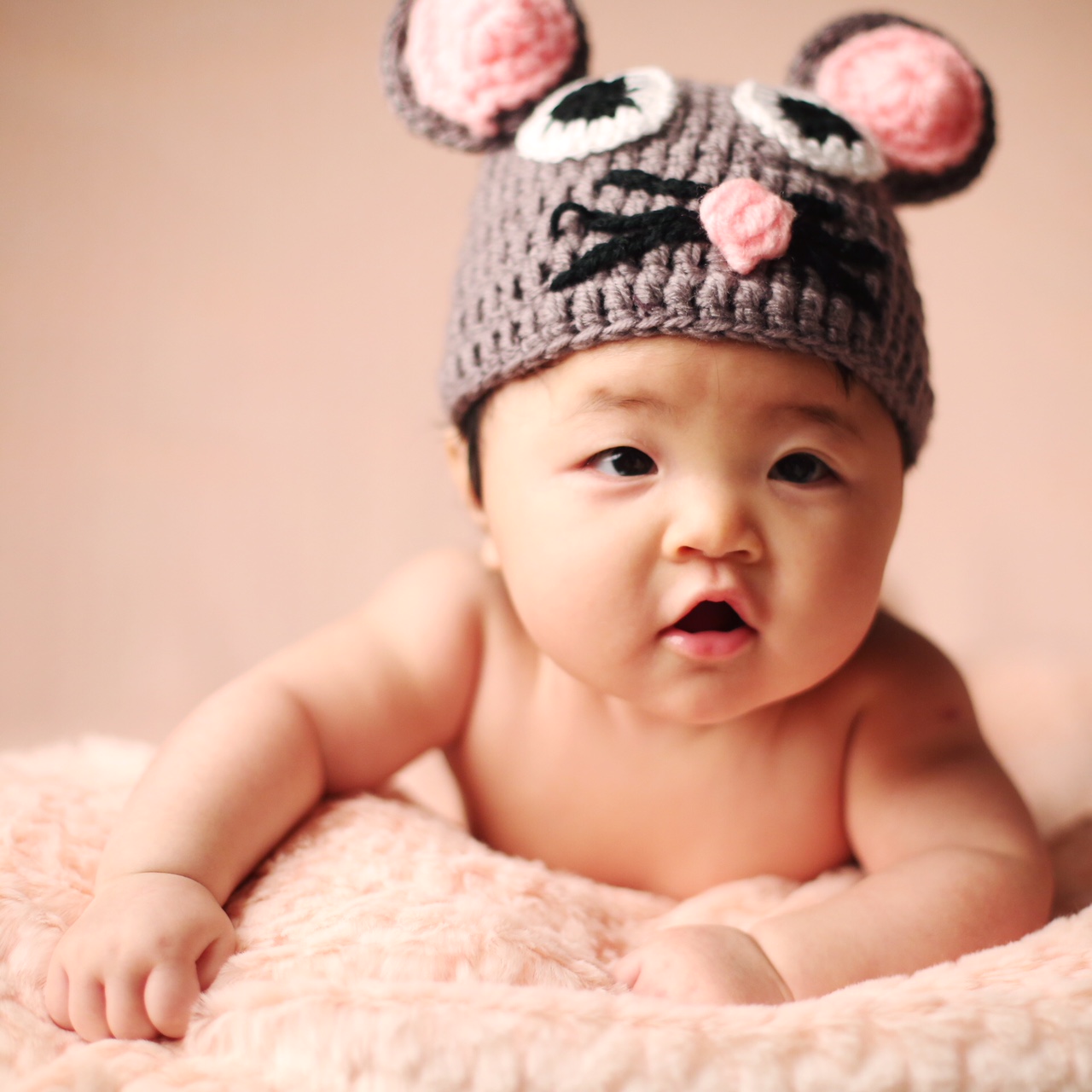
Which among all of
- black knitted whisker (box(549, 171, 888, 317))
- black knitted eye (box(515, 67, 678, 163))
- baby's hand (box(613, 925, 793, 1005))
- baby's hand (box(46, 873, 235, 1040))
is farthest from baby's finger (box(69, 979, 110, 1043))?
black knitted eye (box(515, 67, 678, 163))

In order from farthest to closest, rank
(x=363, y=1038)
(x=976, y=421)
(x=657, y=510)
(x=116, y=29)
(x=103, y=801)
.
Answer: (x=976, y=421) → (x=116, y=29) → (x=103, y=801) → (x=657, y=510) → (x=363, y=1038)

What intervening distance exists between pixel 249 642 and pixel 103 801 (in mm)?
608

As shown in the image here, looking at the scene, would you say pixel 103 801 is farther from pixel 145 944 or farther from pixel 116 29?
pixel 116 29

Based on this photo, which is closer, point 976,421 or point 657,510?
point 657,510

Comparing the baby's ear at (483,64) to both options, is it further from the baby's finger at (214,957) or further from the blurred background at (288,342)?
the blurred background at (288,342)

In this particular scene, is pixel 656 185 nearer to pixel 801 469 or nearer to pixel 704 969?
pixel 801 469

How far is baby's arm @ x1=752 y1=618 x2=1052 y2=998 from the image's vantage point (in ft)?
2.46

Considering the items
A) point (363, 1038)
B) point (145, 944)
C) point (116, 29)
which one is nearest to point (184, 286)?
point (116, 29)

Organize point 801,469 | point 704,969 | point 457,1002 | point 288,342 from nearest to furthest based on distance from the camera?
point 457,1002, point 704,969, point 801,469, point 288,342

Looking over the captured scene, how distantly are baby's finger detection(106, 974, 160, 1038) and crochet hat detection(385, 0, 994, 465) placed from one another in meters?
0.45

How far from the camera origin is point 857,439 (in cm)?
81

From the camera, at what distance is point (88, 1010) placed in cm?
66

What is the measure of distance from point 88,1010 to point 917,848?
552 millimetres

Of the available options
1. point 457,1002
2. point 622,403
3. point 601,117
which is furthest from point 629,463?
point 457,1002
